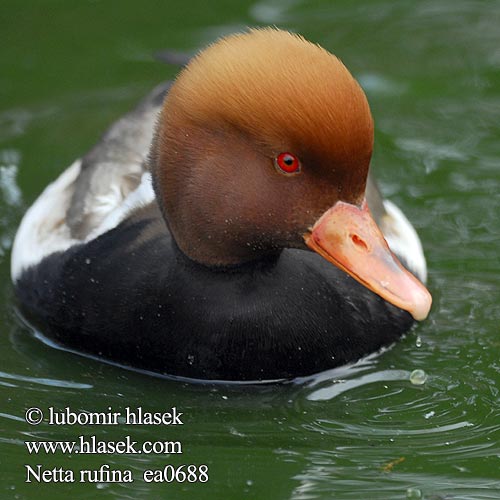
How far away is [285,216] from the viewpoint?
15.6 feet

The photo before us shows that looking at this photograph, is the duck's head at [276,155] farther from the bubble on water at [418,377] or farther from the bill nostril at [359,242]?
the bubble on water at [418,377]

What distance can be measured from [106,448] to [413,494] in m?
1.19

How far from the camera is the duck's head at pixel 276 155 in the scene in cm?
452

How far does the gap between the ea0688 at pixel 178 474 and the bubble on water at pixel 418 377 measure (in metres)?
1.10

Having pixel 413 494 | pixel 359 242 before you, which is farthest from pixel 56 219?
pixel 413 494

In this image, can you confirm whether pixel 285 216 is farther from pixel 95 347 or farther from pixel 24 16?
pixel 24 16

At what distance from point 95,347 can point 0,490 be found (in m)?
0.99

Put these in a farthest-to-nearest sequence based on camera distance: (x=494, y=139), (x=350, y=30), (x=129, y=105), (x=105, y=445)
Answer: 1. (x=350, y=30)
2. (x=129, y=105)
3. (x=494, y=139)
4. (x=105, y=445)

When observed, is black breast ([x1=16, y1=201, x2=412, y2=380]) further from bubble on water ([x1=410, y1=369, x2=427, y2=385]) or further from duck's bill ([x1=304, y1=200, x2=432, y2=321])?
duck's bill ([x1=304, y1=200, x2=432, y2=321])

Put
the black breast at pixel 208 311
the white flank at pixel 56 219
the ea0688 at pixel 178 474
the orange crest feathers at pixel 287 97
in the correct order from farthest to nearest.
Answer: the white flank at pixel 56 219 < the black breast at pixel 208 311 < the ea0688 at pixel 178 474 < the orange crest feathers at pixel 287 97

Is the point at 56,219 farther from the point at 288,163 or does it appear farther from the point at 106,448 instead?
the point at 288,163

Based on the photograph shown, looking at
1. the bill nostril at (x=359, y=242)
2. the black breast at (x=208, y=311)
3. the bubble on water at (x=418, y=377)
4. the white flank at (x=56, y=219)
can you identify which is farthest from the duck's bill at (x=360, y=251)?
the white flank at (x=56, y=219)

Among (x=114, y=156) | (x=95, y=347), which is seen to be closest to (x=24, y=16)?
(x=114, y=156)

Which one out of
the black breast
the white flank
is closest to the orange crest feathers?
the black breast
